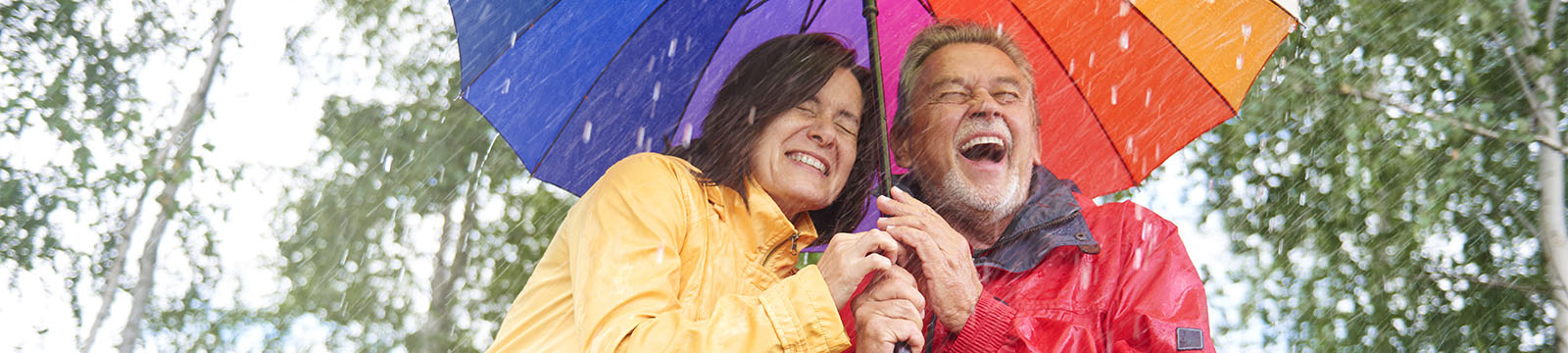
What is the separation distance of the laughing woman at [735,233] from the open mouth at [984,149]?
0.85 feet

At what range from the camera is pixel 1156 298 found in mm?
2656

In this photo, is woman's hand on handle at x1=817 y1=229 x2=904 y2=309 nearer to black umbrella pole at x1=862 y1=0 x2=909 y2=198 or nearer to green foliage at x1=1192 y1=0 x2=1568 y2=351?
black umbrella pole at x1=862 y1=0 x2=909 y2=198

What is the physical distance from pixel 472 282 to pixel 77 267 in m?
3.81

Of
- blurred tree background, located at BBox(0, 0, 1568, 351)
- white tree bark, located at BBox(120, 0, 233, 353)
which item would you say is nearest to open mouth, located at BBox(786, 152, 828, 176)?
blurred tree background, located at BBox(0, 0, 1568, 351)

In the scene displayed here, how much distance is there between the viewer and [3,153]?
32.9 ft

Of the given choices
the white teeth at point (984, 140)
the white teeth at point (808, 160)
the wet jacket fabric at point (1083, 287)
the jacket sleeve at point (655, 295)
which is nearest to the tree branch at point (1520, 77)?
the wet jacket fabric at point (1083, 287)

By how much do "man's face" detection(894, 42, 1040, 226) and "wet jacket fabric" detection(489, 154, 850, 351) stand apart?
446 mm

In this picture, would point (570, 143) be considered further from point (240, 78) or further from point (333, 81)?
point (240, 78)

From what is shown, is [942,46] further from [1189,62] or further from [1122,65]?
[1189,62]

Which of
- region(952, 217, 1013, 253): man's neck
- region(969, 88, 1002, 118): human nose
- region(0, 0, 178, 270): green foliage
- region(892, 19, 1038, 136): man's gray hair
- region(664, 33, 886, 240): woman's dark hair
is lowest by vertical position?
region(952, 217, 1013, 253): man's neck

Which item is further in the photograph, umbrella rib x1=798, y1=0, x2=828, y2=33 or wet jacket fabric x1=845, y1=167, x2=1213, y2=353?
umbrella rib x1=798, y1=0, x2=828, y2=33

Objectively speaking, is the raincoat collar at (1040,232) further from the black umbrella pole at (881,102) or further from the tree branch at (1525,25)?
the tree branch at (1525,25)

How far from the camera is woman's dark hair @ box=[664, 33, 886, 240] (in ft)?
9.45

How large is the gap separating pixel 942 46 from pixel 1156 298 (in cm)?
108
